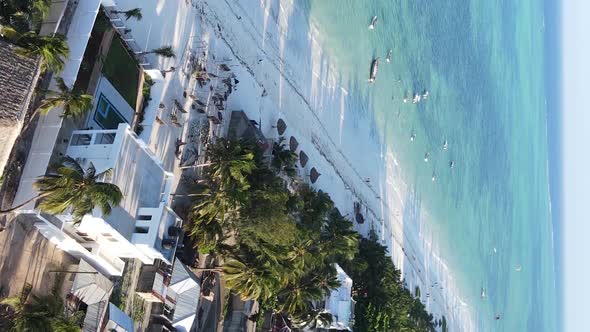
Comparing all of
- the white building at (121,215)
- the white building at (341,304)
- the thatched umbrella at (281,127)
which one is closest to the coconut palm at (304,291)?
the white building at (341,304)

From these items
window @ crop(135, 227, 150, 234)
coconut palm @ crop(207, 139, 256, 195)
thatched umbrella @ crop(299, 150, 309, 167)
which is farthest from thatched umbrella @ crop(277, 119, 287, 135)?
window @ crop(135, 227, 150, 234)

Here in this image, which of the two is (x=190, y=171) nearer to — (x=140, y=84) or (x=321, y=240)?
(x=140, y=84)

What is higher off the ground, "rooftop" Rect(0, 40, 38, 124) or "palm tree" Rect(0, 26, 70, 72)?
"palm tree" Rect(0, 26, 70, 72)

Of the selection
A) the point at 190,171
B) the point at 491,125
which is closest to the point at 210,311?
the point at 190,171

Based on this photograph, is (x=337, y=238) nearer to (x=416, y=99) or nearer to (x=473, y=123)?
(x=416, y=99)

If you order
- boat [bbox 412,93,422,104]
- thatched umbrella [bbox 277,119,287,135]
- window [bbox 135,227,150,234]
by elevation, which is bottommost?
window [bbox 135,227,150,234]

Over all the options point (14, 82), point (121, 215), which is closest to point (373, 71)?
point (121, 215)

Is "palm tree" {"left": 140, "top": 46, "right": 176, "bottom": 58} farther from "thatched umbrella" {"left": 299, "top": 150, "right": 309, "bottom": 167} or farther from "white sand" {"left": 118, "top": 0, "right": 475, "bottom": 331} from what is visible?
"thatched umbrella" {"left": 299, "top": 150, "right": 309, "bottom": 167}

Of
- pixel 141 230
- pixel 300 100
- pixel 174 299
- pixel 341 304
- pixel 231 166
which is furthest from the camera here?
pixel 300 100
